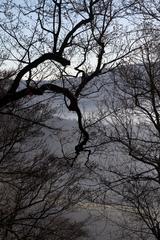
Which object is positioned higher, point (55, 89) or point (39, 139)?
point (39, 139)

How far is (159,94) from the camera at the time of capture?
1155 centimetres

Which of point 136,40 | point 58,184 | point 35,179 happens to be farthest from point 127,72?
point 58,184

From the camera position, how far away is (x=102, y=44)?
734 cm

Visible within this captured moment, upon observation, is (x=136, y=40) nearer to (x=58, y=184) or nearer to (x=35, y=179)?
(x=35, y=179)

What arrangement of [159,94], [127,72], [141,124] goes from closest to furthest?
1. [159,94]
2. [127,72]
3. [141,124]

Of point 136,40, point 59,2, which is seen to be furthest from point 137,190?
point 59,2

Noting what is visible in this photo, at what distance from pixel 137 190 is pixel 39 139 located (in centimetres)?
470

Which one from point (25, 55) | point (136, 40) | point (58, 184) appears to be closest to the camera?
point (25, 55)

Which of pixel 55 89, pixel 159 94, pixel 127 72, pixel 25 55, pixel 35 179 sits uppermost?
pixel 127 72

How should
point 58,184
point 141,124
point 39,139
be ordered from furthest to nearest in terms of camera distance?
point 39,139 → point 58,184 → point 141,124

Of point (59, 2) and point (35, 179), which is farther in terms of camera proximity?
point (35, 179)

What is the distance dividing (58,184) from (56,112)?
2.73 meters

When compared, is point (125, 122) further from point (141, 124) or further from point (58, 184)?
point (58, 184)

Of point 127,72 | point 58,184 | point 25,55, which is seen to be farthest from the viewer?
point 58,184
